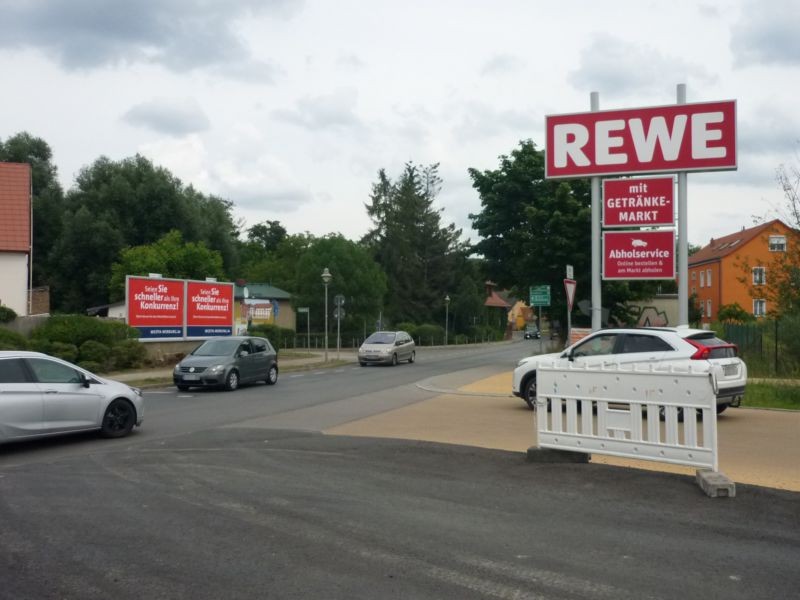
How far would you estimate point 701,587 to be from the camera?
4.89 meters

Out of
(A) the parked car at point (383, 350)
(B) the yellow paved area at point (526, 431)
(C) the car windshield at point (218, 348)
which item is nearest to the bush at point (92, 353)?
(C) the car windshield at point (218, 348)

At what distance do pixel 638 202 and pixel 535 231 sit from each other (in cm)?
1747

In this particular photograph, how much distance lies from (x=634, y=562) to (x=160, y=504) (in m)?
4.18

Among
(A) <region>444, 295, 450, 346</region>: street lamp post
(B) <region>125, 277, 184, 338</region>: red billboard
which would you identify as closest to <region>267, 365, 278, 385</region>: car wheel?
(B) <region>125, 277, 184, 338</region>: red billboard

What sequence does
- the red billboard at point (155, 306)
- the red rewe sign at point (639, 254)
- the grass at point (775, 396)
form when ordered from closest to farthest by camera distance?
the grass at point (775, 396) → the red rewe sign at point (639, 254) → the red billboard at point (155, 306)

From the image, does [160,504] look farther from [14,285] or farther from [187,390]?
[14,285]

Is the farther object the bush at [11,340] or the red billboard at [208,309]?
the red billboard at [208,309]

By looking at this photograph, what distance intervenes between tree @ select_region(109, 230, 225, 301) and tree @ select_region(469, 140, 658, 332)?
1882cm

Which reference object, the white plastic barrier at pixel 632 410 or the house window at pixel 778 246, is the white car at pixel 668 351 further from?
the house window at pixel 778 246

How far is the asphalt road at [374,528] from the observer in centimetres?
495

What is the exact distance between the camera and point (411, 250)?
7794cm

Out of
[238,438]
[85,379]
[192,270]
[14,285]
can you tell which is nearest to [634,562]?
[238,438]

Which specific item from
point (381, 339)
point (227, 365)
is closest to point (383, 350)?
point (381, 339)

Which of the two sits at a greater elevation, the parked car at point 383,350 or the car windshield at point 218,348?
the car windshield at point 218,348
